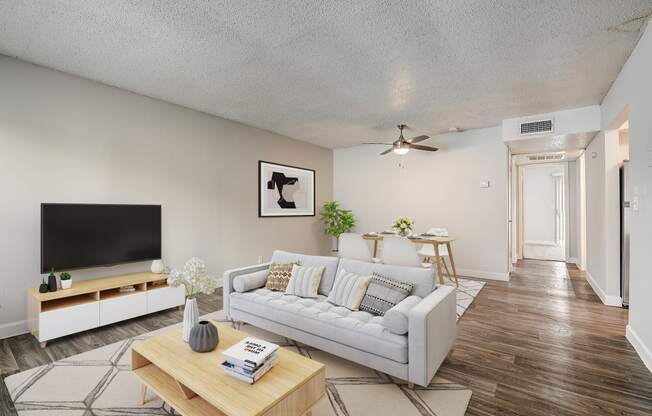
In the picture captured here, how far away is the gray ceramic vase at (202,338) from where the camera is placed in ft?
6.39

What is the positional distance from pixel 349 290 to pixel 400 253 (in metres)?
0.70

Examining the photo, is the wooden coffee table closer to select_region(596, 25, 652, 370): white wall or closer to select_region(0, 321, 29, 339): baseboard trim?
select_region(0, 321, 29, 339): baseboard trim

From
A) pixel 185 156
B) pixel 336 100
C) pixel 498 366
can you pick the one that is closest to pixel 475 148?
pixel 336 100

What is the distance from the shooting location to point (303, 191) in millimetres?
6586

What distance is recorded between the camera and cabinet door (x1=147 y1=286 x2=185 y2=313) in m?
3.53

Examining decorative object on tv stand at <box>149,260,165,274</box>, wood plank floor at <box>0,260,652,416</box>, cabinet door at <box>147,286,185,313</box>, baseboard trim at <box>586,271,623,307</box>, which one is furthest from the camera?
baseboard trim at <box>586,271,623,307</box>

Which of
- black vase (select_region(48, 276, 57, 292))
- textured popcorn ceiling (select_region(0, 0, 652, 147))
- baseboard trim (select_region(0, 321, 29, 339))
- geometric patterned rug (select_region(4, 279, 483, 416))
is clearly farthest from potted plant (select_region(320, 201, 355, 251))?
baseboard trim (select_region(0, 321, 29, 339))

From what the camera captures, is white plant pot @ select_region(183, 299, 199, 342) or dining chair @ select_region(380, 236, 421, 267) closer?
white plant pot @ select_region(183, 299, 199, 342)

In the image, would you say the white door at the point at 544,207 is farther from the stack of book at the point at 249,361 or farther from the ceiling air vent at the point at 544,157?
the stack of book at the point at 249,361

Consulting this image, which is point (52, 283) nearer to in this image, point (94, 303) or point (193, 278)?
point (94, 303)

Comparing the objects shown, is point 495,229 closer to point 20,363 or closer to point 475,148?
point 475,148

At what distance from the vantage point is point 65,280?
3068mm

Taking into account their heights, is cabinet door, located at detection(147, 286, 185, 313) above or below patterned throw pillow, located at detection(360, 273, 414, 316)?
below

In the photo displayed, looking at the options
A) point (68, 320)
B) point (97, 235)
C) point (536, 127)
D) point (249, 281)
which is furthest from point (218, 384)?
point (536, 127)
